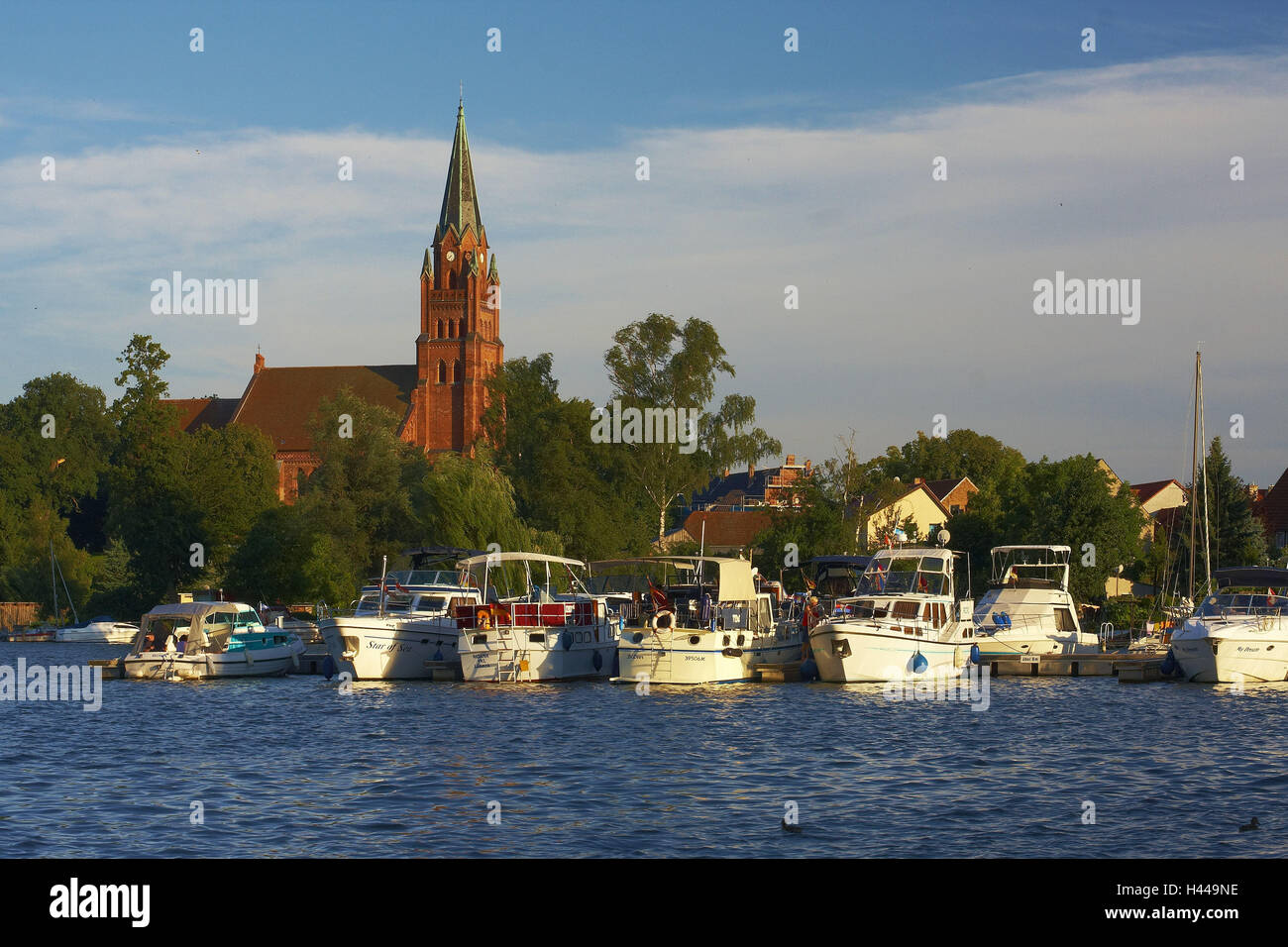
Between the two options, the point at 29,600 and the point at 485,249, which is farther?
the point at 485,249

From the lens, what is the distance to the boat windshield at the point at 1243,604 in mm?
45812

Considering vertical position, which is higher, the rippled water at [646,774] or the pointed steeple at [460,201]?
the pointed steeple at [460,201]

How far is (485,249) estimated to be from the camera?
478 ft

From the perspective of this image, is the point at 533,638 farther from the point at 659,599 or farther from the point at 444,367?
the point at 444,367

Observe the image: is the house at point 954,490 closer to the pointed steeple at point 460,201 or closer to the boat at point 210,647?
the pointed steeple at point 460,201

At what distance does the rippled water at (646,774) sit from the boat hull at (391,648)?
369 centimetres

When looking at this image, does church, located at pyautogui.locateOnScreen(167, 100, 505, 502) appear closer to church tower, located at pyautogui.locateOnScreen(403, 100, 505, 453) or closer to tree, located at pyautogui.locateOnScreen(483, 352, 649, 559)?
church tower, located at pyautogui.locateOnScreen(403, 100, 505, 453)

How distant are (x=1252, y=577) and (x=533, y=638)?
25.7m

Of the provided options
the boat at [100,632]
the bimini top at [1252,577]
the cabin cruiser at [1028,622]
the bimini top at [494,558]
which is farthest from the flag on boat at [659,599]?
the boat at [100,632]

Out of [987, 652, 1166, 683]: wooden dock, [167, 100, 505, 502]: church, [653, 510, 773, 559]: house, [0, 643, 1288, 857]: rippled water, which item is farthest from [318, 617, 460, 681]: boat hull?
[167, 100, 505, 502]: church

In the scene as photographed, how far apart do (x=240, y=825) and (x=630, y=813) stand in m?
5.96

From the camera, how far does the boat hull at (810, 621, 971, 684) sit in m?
43.3
